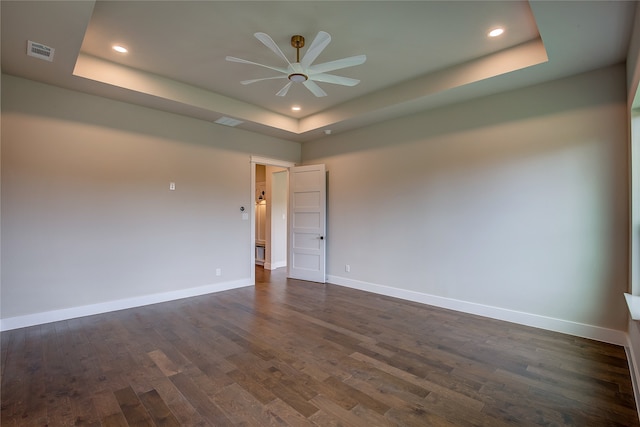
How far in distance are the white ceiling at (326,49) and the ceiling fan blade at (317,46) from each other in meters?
0.40

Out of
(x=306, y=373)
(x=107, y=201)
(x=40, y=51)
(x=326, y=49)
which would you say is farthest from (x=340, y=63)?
(x=107, y=201)

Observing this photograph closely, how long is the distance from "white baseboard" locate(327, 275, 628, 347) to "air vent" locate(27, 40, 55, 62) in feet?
16.5

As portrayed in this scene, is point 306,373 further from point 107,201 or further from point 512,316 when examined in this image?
point 107,201

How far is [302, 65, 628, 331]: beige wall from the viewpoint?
3.09 m

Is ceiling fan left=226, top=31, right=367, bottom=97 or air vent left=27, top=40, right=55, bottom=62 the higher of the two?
air vent left=27, top=40, right=55, bottom=62

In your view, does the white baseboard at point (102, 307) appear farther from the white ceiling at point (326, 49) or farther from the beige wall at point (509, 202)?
the white ceiling at point (326, 49)

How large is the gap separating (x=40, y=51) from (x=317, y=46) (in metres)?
2.74

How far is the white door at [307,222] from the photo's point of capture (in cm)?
576

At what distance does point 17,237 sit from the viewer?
11.1ft

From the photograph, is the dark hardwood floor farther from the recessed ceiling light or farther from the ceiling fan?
the recessed ceiling light

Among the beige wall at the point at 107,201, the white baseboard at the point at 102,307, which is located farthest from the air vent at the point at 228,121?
the white baseboard at the point at 102,307

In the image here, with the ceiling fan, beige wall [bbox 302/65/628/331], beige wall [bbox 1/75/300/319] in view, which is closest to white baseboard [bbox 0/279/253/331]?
beige wall [bbox 1/75/300/319]

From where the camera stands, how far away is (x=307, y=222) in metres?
5.98

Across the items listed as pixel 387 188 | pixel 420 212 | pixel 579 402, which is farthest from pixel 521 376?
pixel 387 188
